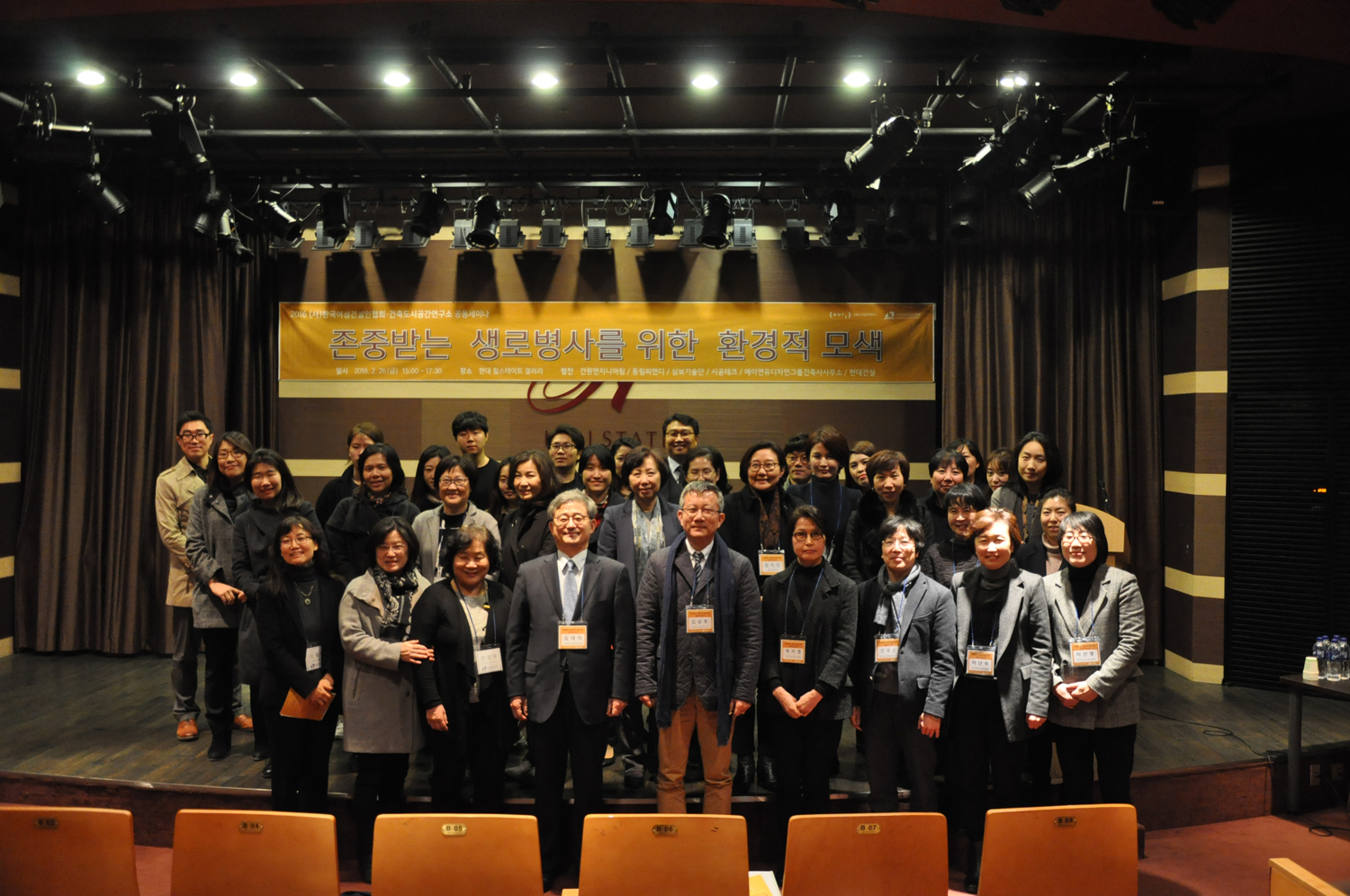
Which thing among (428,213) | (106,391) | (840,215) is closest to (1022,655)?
(840,215)

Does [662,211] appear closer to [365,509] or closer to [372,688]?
[365,509]

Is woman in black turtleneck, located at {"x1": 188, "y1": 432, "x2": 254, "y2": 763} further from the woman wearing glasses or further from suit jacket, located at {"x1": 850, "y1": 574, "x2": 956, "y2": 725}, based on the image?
suit jacket, located at {"x1": 850, "y1": 574, "x2": 956, "y2": 725}

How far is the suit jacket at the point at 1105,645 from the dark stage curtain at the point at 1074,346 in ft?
8.57

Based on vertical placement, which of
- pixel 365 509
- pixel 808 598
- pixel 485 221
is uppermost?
pixel 485 221

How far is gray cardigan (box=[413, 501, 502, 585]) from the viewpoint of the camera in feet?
12.1

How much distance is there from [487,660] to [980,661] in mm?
1817

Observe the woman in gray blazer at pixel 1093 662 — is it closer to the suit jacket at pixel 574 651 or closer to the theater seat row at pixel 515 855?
the theater seat row at pixel 515 855

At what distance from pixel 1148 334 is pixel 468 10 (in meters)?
4.57

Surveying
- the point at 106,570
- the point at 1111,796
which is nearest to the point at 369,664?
the point at 1111,796

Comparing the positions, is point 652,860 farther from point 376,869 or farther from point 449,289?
point 449,289

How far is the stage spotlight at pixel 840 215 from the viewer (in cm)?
526

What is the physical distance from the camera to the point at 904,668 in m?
3.08

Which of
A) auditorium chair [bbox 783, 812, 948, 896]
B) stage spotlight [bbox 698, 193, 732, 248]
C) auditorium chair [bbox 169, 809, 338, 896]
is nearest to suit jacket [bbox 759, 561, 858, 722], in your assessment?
auditorium chair [bbox 783, 812, 948, 896]

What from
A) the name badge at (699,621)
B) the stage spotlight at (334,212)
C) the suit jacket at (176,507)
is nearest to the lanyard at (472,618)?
the name badge at (699,621)
